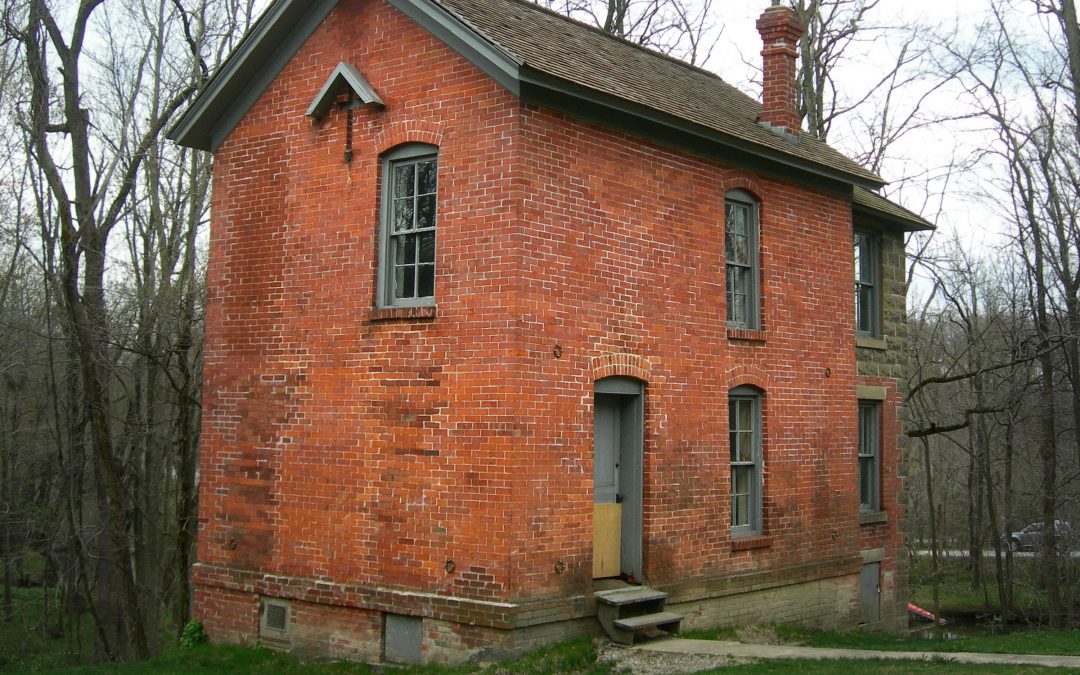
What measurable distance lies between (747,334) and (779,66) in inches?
195

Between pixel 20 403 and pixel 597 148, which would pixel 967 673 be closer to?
pixel 597 148

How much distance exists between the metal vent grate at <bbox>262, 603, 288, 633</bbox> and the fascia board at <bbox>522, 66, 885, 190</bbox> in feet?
21.7

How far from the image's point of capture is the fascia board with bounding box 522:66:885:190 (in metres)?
10.8

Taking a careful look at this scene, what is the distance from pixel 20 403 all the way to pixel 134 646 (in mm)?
9258

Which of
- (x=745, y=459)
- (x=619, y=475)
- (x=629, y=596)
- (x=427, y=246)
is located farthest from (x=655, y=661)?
(x=427, y=246)

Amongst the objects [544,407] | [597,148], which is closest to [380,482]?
[544,407]

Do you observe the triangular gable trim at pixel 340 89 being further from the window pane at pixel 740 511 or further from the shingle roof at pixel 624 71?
A: the window pane at pixel 740 511

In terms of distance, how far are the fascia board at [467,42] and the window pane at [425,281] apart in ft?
7.28

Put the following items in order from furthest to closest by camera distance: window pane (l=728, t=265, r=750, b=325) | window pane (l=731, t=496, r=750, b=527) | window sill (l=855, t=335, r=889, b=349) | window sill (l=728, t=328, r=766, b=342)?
1. window sill (l=855, t=335, r=889, b=349)
2. window pane (l=728, t=265, r=750, b=325)
3. window pane (l=731, t=496, r=750, b=527)
4. window sill (l=728, t=328, r=766, b=342)

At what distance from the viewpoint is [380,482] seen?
11320 mm

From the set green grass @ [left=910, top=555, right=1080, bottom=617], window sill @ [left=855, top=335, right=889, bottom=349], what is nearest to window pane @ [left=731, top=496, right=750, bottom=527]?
window sill @ [left=855, top=335, right=889, bottom=349]

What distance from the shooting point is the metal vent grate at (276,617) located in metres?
12.1

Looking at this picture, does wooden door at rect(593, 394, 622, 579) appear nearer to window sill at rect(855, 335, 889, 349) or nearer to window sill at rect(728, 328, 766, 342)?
window sill at rect(728, 328, 766, 342)

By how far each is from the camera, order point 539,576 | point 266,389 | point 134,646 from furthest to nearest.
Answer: point 134,646 < point 266,389 < point 539,576
